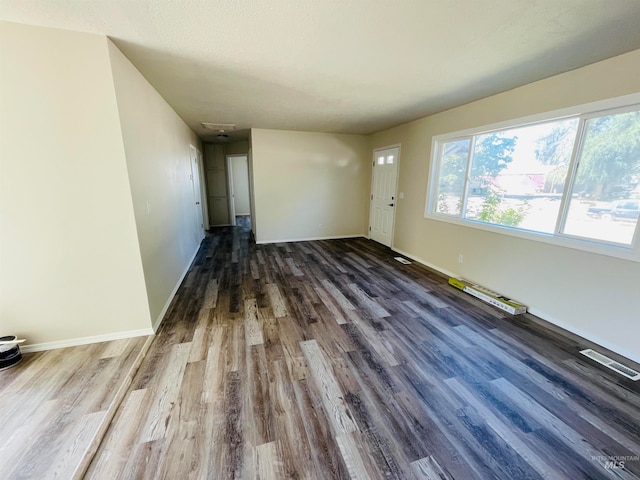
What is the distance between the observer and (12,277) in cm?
196

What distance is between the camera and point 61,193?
6.35ft

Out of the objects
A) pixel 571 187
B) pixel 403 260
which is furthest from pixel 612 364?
pixel 403 260

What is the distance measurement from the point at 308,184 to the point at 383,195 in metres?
1.67

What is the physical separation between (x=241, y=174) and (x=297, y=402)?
9626 mm

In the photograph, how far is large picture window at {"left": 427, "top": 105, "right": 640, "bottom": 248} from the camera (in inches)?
85.2

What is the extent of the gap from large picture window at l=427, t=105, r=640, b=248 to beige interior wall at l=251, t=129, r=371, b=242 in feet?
8.07

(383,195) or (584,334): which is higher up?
(383,195)

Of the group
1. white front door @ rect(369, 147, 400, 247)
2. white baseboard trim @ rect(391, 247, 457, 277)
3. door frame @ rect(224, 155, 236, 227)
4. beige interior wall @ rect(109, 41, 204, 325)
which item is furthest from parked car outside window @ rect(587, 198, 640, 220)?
door frame @ rect(224, 155, 236, 227)

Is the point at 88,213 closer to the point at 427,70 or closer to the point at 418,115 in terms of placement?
the point at 427,70

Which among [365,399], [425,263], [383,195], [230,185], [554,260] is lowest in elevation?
[365,399]

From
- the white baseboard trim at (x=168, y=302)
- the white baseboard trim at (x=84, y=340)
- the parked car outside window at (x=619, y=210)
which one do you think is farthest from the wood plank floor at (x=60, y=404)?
the parked car outside window at (x=619, y=210)

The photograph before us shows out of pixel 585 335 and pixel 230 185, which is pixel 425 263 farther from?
pixel 230 185

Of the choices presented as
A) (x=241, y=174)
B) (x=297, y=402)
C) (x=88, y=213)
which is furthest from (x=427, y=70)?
(x=241, y=174)

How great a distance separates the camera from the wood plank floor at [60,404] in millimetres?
1321
